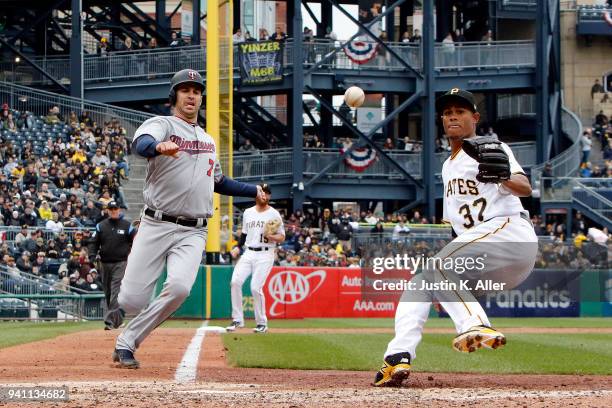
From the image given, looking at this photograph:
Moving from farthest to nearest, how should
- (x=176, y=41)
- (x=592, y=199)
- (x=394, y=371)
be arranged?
(x=176, y=41), (x=592, y=199), (x=394, y=371)

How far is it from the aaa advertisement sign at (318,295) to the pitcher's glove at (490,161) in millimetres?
16653

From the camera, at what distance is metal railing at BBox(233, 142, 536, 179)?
35.5 m

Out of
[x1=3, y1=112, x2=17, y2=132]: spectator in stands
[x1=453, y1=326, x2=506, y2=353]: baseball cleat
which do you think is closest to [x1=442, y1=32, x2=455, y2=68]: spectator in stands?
[x1=3, y1=112, x2=17, y2=132]: spectator in stands

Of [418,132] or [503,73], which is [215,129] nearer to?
[503,73]

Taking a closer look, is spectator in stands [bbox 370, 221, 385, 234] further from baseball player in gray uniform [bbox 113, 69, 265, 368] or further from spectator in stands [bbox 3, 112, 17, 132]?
baseball player in gray uniform [bbox 113, 69, 265, 368]

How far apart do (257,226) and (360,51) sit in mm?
22026

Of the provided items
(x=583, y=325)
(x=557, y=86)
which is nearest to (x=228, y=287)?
(x=583, y=325)

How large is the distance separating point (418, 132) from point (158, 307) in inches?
1713

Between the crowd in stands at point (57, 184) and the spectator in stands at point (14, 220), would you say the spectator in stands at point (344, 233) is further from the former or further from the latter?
the spectator in stands at point (14, 220)

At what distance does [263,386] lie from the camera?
7.50m

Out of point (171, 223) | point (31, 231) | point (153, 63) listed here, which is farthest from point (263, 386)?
point (153, 63)

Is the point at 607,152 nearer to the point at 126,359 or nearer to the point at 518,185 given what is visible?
the point at 126,359

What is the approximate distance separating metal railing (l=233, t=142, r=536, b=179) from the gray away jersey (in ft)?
84.4

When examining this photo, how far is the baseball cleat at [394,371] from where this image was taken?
743 cm
